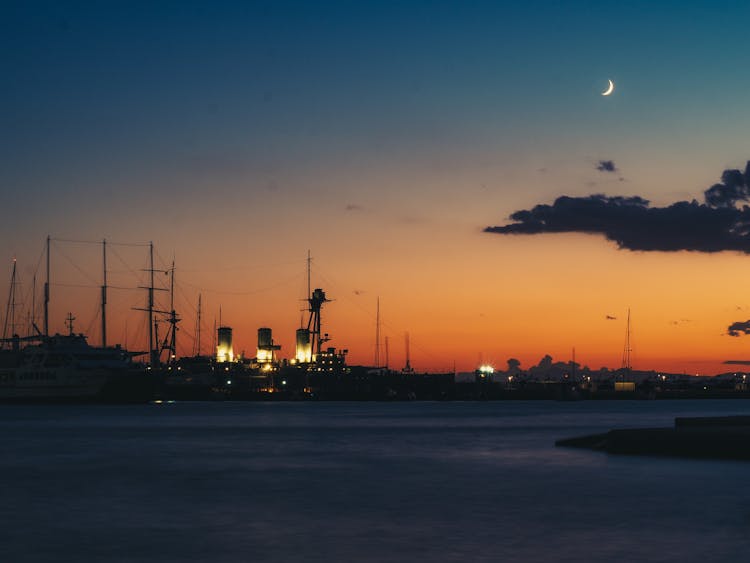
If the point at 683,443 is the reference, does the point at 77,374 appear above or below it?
above

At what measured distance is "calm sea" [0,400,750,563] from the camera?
24297 mm

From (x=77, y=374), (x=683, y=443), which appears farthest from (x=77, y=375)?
(x=683, y=443)

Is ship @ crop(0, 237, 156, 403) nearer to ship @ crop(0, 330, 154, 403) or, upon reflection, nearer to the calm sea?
ship @ crop(0, 330, 154, 403)

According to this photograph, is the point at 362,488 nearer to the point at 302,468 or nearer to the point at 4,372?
the point at 302,468

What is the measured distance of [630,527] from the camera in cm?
2764

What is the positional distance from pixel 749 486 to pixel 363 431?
199ft

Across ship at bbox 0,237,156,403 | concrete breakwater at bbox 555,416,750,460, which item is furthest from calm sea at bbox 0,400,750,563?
ship at bbox 0,237,156,403

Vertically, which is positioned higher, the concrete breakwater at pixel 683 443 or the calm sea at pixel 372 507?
the concrete breakwater at pixel 683 443

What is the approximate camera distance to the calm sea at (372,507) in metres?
24.3

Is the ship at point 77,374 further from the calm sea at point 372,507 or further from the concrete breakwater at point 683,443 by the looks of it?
the concrete breakwater at point 683,443

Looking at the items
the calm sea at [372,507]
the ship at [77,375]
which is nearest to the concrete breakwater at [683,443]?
the calm sea at [372,507]

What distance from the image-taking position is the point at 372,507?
33.3 meters

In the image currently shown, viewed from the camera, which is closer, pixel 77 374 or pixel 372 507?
pixel 372 507

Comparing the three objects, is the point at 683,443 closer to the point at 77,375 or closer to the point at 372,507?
the point at 372,507
